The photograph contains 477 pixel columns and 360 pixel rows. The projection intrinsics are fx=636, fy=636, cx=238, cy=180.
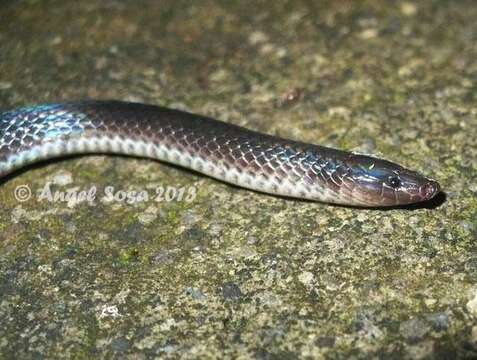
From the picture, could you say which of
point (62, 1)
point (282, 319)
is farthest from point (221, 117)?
point (62, 1)

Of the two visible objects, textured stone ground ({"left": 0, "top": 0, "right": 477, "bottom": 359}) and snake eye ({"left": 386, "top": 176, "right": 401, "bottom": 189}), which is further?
snake eye ({"left": 386, "top": 176, "right": 401, "bottom": 189})

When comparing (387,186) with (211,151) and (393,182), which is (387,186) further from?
(211,151)

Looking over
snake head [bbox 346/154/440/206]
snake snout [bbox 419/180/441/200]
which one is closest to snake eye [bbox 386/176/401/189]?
snake head [bbox 346/154/440/206]

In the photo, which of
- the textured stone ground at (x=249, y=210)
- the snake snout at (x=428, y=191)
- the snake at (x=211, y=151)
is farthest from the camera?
the snake at (x=211, y=151)

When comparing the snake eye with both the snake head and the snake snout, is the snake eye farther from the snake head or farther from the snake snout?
the snake snout

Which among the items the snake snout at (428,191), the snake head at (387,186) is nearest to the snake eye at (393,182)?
the snake head at (387,186)

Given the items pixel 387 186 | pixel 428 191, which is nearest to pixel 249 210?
pixel 387 186

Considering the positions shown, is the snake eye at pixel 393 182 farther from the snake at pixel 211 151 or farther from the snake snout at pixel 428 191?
the snake snout at pixel 428 191
